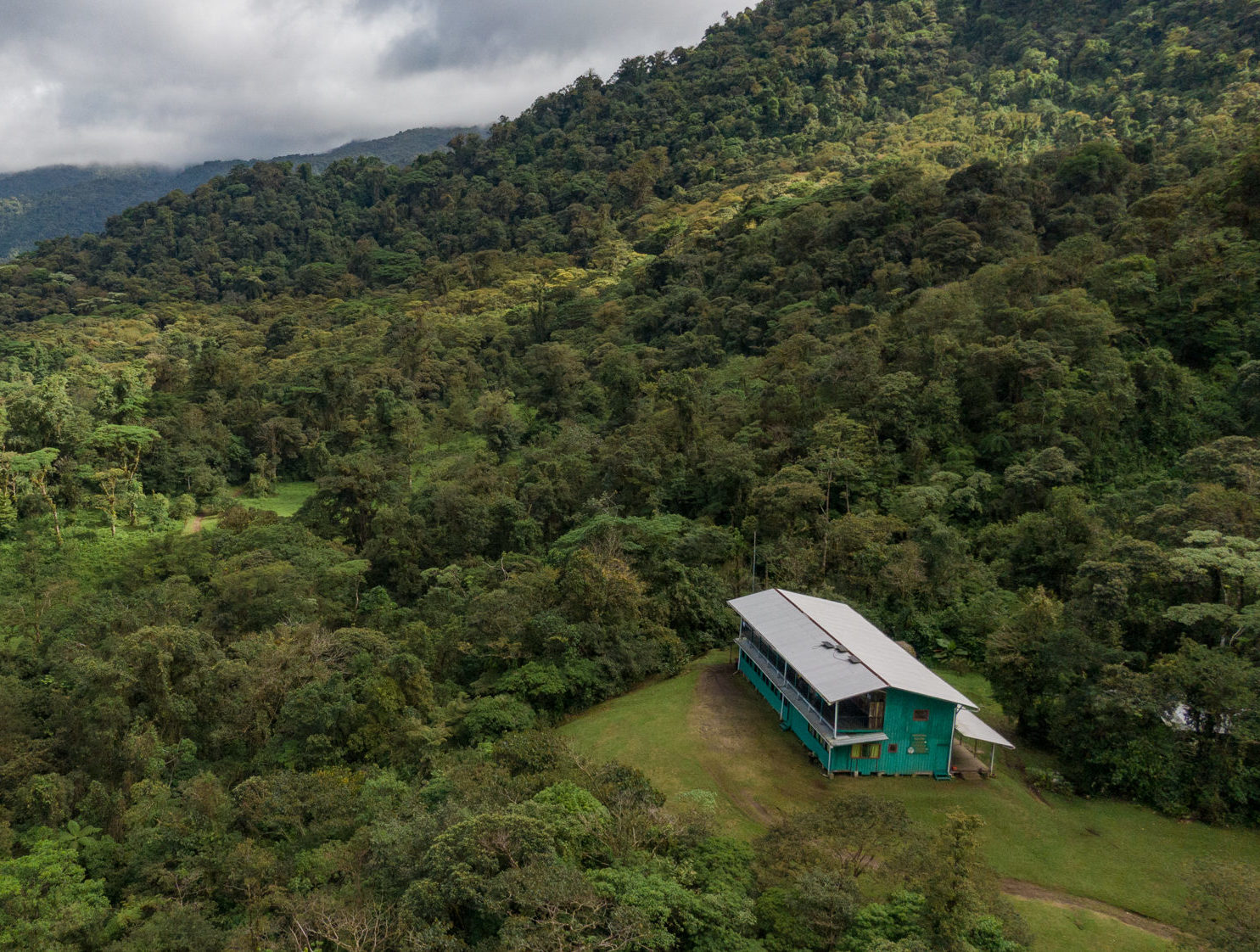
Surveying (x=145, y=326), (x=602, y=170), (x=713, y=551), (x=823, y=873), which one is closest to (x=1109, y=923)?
(x=823, y=873)

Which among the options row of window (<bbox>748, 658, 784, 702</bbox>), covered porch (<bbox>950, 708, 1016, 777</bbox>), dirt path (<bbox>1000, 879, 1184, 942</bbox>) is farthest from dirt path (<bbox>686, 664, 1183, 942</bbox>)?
covered porch (<bbox>950, 708, 1016, 777</bbox>)

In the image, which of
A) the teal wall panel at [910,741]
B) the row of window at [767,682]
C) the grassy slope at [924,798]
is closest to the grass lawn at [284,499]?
the grassy slope at [924,798]

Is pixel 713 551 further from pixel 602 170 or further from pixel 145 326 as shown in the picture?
pixel 602 170

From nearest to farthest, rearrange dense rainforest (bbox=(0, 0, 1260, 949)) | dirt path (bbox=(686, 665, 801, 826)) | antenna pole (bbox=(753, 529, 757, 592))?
dense rainforest (bbox=(0, 0, 1260, 949)) < dirt path (bbox=(686, 665, 801, 826)) < antenna pole (bbox=(753, 529, 757, 592))

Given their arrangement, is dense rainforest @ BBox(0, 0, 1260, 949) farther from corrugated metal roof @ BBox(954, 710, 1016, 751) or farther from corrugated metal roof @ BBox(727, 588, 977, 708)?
corrugated metal roof @ BBox(727, 588, 977, 708)

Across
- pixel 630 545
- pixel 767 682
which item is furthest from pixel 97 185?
pixel 767 682

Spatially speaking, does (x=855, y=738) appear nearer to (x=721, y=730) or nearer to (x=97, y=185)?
(x=721, y=730)

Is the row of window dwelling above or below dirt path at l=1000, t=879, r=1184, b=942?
above
